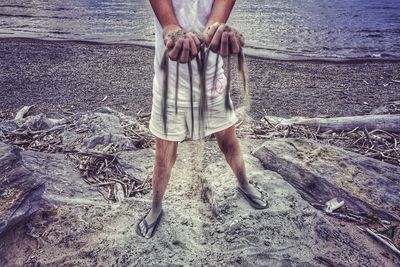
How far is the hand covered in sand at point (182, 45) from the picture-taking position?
1295 millimetres

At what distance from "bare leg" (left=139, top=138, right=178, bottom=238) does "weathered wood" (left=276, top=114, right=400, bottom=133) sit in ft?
5.87

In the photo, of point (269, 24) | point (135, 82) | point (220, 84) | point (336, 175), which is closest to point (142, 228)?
point (220, 84)

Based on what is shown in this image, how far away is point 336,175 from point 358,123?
3.65 ft

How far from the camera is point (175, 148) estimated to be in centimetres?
212

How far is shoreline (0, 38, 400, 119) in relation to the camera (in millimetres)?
4555

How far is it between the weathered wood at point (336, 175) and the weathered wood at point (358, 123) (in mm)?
702

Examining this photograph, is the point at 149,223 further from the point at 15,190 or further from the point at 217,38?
the point at 217,38

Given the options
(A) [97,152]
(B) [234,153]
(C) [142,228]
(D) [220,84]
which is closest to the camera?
(D) [220,84]

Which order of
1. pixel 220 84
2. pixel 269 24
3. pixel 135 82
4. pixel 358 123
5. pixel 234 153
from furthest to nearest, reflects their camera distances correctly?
1. pixel 269 24
2. pixel 135 82
3. pixel 358 123
4. pixel 234 153
5. pixel 220 84

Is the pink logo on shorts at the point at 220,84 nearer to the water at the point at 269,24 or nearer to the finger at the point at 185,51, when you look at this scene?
the finger at the point at 185,51

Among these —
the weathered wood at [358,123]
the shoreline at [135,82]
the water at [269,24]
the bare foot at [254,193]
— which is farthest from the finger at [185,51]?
the water at [269,24]

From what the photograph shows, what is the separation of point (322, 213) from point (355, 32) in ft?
21.2

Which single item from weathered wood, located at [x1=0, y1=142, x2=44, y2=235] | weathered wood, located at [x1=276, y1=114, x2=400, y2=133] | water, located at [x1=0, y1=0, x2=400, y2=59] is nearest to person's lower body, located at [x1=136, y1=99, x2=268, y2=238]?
weathered wood, located at [x1=0, y1=142, x2=44, y2=235]

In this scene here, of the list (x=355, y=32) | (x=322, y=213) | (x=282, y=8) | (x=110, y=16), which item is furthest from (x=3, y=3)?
(x=322, y=213)
